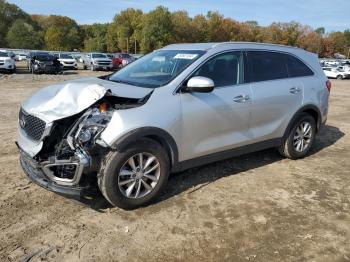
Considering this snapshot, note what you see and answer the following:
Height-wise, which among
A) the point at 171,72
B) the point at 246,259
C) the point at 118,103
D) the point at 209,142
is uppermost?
the point at 171,72

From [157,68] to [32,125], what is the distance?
175 centimetres

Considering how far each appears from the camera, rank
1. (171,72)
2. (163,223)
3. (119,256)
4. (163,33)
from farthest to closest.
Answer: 1. (163,33)
2. (171,72)
3. (163,223)
4. (119,256)

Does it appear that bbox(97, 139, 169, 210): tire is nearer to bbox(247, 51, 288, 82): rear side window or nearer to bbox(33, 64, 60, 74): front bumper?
bbox(247, 51, 288, 82): rear side window

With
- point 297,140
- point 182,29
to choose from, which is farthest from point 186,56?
point 182,29

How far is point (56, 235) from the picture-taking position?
3.55m

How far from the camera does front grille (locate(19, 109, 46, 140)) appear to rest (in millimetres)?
3865

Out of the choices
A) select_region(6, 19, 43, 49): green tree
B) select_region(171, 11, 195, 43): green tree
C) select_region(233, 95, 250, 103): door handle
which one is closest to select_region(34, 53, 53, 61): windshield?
select_region(233, 95, 250, 103): door handle

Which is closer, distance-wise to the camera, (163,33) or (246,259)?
(246,259)

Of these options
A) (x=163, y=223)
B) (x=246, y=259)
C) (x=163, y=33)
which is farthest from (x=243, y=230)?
(x=163, y=33)

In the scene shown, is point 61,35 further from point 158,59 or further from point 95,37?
point 158,59

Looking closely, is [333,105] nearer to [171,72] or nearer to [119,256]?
[171,72]

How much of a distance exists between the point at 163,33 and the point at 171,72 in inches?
3118

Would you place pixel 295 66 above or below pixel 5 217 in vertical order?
above

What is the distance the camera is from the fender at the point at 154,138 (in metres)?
3.71
